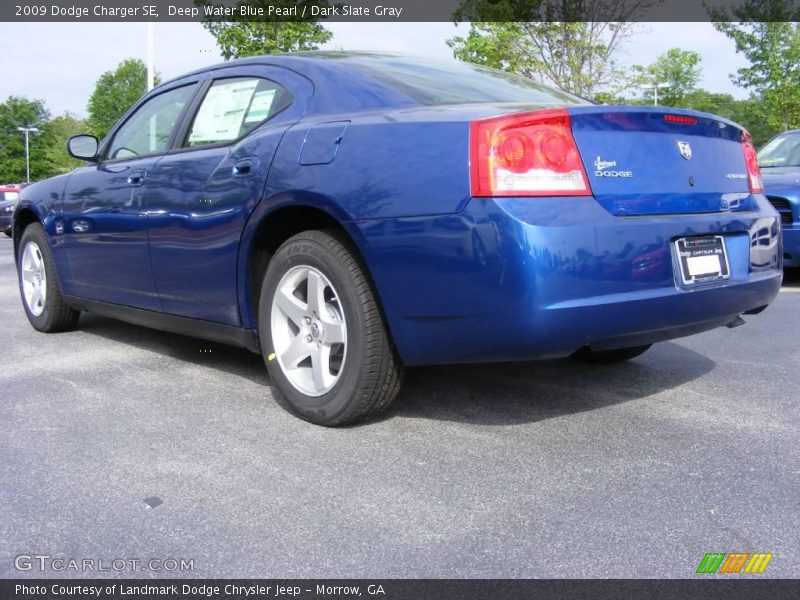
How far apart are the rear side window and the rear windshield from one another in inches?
15.5

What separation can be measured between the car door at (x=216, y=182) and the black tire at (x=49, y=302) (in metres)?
1.55

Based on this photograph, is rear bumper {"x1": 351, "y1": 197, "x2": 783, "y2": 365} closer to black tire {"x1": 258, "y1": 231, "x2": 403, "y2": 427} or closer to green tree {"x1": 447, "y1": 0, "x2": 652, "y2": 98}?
black tire {"x1": 258, "y1": 231, "x2": 403, "y2": 427}

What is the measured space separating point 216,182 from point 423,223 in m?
1.25

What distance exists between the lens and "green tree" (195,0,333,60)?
21.7 metres

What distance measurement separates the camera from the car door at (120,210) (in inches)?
168

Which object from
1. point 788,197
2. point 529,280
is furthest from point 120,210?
point 788,197

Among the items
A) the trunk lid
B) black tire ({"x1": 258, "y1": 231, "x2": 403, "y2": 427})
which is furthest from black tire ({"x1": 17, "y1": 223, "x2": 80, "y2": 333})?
the trunk lid

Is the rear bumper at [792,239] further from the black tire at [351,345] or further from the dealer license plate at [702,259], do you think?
the black tire at [351,345]

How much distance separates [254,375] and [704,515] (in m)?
2.43

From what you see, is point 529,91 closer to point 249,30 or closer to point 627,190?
point 627,190

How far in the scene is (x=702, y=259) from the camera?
3090mm

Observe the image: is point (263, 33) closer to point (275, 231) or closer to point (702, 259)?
point (275, 231)
